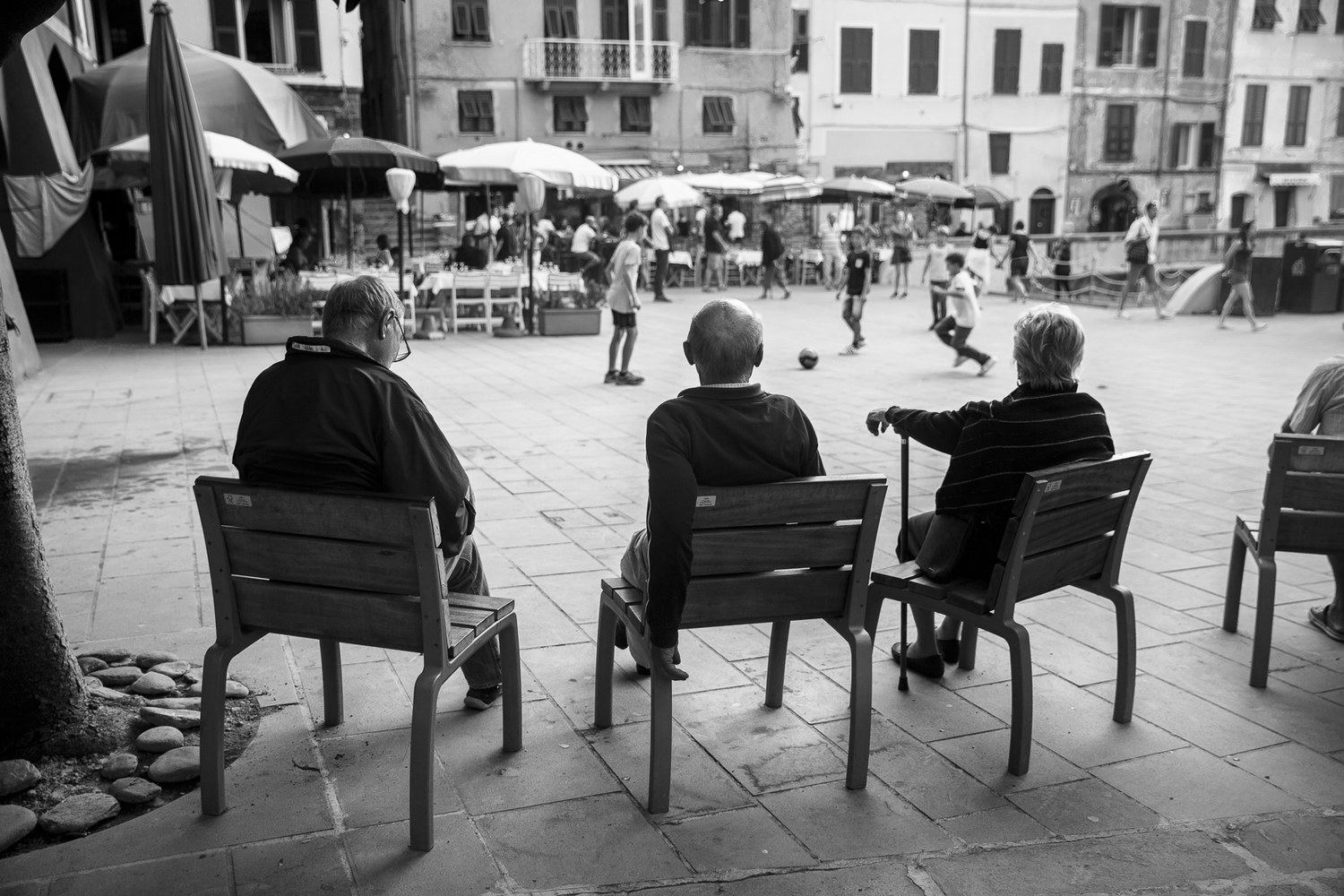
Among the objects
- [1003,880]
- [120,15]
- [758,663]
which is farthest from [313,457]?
[120,15]

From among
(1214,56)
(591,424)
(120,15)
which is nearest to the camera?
(591,424)

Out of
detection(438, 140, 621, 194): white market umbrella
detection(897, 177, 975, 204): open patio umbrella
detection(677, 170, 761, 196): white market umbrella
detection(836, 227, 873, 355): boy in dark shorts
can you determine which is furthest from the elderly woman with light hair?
detection(897, 177, 975, 204): open patio umbrella

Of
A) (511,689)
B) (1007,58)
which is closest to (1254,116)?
(1007,58)

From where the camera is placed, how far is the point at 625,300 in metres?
9.83

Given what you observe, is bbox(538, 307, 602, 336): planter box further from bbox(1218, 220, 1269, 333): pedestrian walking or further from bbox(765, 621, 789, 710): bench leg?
bbox(765, 621, 789, 710): bench leg

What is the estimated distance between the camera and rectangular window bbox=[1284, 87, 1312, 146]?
3684cm

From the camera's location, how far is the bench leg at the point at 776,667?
130 inches

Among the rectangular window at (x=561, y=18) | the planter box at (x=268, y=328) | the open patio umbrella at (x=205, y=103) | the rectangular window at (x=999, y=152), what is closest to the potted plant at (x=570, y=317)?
the planter box at (x=268, y=328)

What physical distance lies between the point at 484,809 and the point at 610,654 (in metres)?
0.61

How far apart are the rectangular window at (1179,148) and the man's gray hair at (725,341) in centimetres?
3761

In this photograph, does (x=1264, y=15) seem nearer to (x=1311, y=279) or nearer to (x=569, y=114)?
(x=569, y=114)

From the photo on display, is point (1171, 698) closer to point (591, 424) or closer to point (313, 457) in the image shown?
point (313, 457)

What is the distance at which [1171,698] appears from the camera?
3.42m

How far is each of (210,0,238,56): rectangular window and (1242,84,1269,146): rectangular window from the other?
3052 cm
